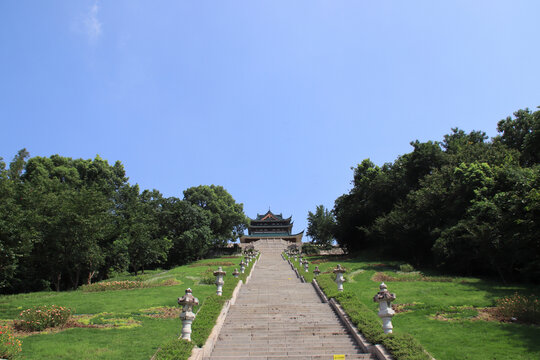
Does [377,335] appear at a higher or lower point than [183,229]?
lower

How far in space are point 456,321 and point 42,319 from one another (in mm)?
12111

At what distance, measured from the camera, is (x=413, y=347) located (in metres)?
7.08

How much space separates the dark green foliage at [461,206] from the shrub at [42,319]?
1665 centimetres

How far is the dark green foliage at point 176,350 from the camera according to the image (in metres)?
6.94

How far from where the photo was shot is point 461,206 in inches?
882

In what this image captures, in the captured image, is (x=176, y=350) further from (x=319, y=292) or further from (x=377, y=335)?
(x=319, y=292)

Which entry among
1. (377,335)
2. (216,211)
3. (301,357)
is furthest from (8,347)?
(216,211)

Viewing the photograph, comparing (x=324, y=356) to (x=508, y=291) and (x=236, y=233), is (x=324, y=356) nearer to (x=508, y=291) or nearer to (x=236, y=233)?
(x=508, y=291)

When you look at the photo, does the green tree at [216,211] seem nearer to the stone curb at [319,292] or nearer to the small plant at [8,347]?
the stone curb at [319,292]

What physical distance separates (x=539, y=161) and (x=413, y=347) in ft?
77.0

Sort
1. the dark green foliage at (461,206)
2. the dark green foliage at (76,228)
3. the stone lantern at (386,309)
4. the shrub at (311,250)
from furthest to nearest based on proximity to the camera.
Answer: the shrub at (311,250) → the dark green foliage at (76,228) → the dark green foliage at (461,206) → the stone lantern at (386,309)

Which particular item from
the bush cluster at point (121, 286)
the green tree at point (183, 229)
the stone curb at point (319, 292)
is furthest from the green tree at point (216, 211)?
the stone curb at point (319, 292)

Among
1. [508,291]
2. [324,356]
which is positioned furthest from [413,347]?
[508,291]

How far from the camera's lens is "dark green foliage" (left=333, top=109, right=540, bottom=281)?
16031 mm
